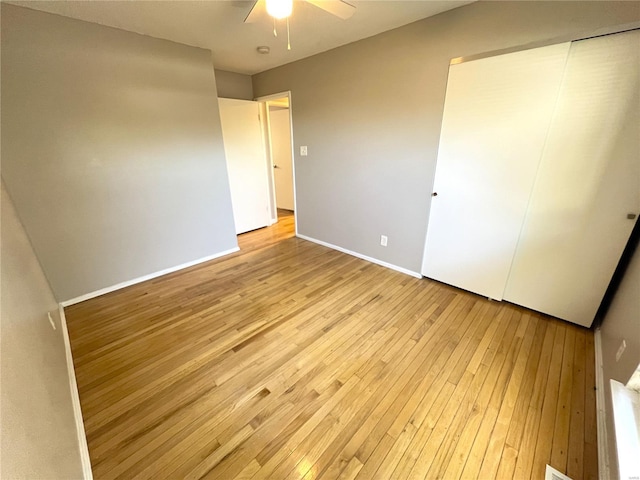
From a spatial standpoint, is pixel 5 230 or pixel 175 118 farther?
pixel 175 118

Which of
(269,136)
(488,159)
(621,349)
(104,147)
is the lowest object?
(621,349)

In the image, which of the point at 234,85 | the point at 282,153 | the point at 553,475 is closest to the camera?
the point at 553,475

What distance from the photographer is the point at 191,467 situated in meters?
1.20

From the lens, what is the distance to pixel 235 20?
7.07 ft

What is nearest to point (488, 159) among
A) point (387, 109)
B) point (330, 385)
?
point (387, 109)

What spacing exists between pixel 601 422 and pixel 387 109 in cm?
271

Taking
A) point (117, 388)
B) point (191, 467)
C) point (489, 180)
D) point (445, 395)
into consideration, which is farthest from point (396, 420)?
point (489, 180)

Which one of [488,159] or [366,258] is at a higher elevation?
[488,159]

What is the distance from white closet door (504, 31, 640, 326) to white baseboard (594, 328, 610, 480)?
46 cm

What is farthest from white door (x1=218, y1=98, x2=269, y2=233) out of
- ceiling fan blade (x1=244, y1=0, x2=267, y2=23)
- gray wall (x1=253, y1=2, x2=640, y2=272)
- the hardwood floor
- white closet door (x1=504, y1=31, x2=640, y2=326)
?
white closet door (x1=504, y1=31, x2=640, y2=326)

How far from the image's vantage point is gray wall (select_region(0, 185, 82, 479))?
2.17 ft

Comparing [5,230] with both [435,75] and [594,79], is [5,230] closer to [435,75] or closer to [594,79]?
[435,75]

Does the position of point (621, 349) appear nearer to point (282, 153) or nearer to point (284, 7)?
point (284, 7)

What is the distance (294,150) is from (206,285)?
2177 mm
